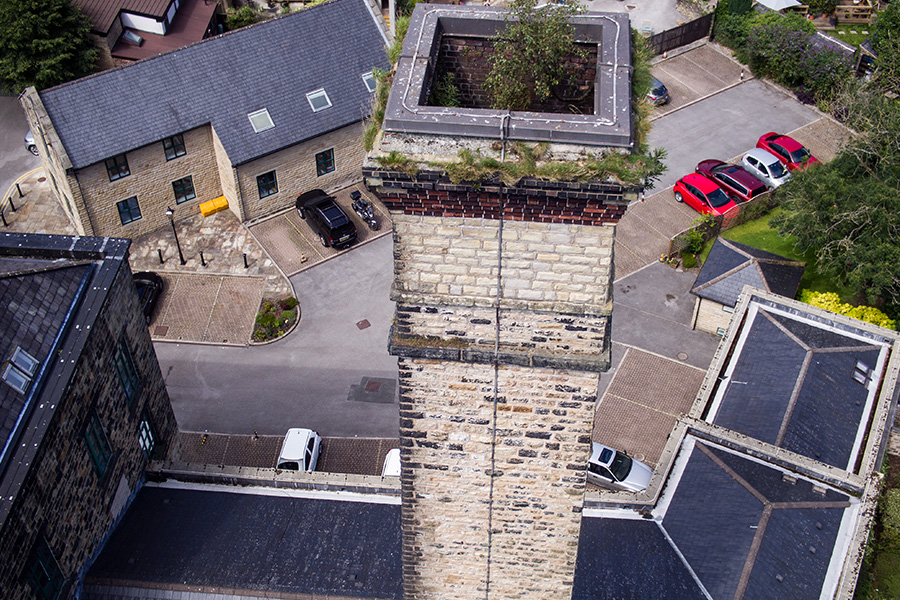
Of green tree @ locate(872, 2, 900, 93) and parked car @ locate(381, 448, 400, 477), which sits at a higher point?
green tree @ locate(872, 2, 900, 93)

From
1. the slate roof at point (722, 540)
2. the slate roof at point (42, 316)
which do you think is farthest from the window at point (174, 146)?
the slate roof at point (722, 540)

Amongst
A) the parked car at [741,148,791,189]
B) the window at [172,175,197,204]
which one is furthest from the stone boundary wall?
the parked car at [741,148,791,189]

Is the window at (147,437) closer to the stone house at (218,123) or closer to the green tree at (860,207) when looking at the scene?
the stone house at (218,123)

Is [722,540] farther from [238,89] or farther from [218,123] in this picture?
[238,89]

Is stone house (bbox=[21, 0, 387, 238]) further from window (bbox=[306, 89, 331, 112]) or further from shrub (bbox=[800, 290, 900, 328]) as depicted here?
shrub (bbox=[800, 290, 900, 328])

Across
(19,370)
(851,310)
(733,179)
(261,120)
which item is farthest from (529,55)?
(733,179)

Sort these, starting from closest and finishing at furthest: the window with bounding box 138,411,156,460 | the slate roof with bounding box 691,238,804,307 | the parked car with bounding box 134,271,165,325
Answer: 1. the window with bounding box 138,411,156,460
2. the slate roof with bounding box 691,238,804,307
3. the parked car with bounding box 134,271,165,325

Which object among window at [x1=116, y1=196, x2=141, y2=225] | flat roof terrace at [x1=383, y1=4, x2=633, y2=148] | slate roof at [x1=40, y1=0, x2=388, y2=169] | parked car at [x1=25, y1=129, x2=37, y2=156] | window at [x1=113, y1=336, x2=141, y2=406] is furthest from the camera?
parked car at [x1=25, y1=129, x2=37, y2=156]
